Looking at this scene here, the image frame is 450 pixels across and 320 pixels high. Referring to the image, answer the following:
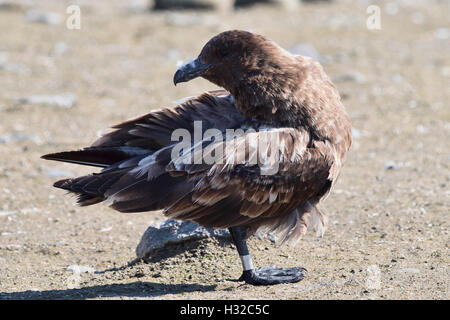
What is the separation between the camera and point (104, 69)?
41.3ft

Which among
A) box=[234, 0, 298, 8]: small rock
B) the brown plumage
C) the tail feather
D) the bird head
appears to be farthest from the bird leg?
box=[234, 0, 298, 8]: small rock

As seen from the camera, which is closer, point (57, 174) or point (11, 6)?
point (57, 174)

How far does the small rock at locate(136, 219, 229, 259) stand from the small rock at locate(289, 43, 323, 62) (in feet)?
20.8

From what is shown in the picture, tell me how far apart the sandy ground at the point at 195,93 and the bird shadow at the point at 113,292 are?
0.02m

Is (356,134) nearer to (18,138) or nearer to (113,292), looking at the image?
(18,138)

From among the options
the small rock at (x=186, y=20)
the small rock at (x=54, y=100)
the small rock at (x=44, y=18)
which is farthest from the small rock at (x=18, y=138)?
the small rock at (x=44, y=18)

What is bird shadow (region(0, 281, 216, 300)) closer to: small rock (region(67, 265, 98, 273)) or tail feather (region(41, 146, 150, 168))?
small rock (region(67, 265, 98, 273))

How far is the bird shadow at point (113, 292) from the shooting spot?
5074mm

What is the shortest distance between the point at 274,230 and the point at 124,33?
9711mm

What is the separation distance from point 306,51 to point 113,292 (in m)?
7.71

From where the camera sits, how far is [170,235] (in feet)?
19.6

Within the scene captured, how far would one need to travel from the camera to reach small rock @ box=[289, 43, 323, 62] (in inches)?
471

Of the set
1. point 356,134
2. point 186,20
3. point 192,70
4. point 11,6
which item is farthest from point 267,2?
point 192,70
